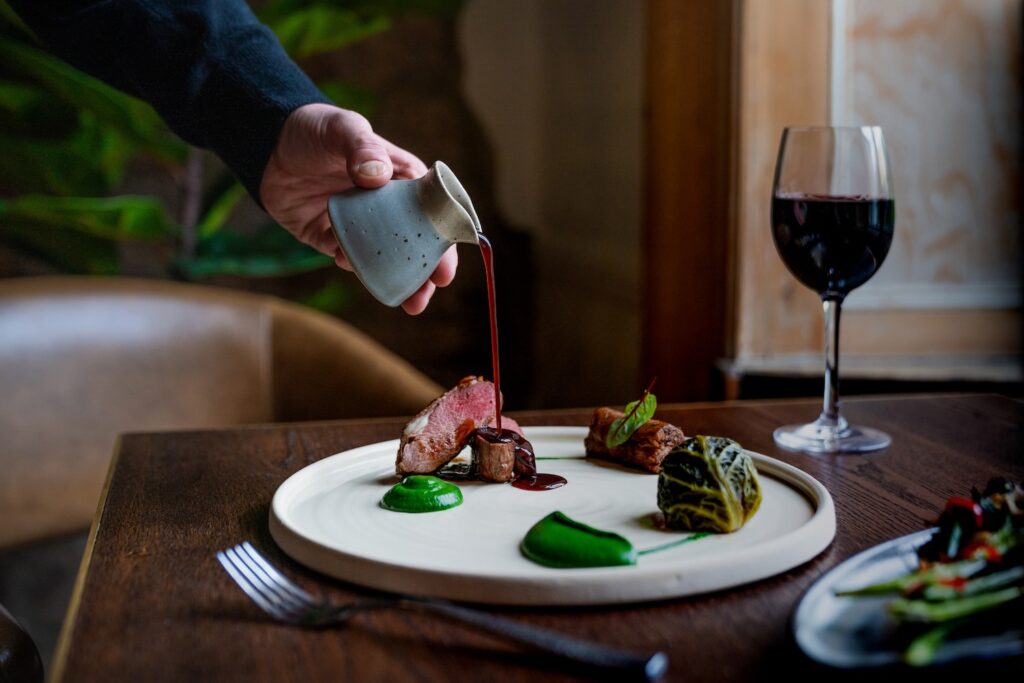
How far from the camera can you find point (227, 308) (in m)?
2.31

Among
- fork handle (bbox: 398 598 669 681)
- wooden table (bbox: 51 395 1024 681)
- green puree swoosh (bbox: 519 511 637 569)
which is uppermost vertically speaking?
green puree swoosh (bbox: 519 511 637 569)

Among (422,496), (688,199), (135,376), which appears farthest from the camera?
(688,199)

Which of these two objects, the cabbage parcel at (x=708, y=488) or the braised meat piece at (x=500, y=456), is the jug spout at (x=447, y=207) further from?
the cabbage parcel at (x=708, y=488)

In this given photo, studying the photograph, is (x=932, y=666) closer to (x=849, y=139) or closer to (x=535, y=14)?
(x=849, y=139)

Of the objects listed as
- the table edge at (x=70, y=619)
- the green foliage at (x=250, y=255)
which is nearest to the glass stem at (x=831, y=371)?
the table edge at (x=70, y=619)

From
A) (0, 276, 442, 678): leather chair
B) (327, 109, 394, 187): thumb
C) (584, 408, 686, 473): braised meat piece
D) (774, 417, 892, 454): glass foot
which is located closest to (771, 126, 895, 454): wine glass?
(774, 417, 892, 454): glass foot

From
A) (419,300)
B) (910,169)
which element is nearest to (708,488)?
(419,300)

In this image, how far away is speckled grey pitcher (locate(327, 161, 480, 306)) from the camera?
0.95m

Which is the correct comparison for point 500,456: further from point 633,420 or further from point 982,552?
point 982,552

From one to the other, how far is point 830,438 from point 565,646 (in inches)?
26.4

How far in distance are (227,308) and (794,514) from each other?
1.74 m

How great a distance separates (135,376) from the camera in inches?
88.1

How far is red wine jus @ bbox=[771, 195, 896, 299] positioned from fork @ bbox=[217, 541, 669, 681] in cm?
69

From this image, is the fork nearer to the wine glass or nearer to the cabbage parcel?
the cabbage parcel
